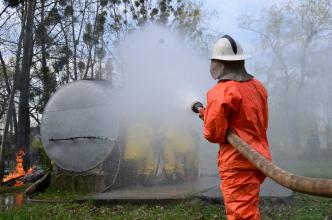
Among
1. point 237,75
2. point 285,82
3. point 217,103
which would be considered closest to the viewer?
point 217,103

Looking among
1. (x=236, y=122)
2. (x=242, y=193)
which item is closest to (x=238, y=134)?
(x=236, y=122)

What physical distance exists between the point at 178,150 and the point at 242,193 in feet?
20.4

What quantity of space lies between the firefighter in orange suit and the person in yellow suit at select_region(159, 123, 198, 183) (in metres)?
5.71

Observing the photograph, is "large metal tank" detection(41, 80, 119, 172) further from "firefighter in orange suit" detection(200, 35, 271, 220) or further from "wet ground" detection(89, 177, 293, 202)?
"firefighter in orange suit" detection(200, 35, 271, 220)

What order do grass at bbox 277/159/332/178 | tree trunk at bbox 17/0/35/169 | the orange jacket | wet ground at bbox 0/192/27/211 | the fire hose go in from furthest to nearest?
tree trunk at bbox 17/0/35/169
grass at bbox 277/159/332/178
wet ground at bbox 0/192/27/211
the orange jacket
the fire hose

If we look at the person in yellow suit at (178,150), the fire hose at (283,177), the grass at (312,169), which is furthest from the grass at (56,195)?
the grass at (312,169)

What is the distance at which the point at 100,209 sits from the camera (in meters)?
7.71

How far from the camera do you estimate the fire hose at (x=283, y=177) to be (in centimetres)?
236

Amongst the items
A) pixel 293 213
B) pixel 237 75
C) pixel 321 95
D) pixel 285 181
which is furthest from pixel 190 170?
pixel 321 95

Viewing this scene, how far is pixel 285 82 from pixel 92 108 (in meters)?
19.9

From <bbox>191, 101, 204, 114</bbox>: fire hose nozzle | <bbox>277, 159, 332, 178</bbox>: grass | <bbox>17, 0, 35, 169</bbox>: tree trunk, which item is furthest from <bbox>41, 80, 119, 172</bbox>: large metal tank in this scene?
<bbox>17, 0, 35, 169</bbox>: tree trunk

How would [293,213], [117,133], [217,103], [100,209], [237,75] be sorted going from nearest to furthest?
1. [217,103]
2. [237,75]
3. [293,213]
4. [100,209]
5. [117,133]

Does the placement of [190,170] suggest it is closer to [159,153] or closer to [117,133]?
[159,153]

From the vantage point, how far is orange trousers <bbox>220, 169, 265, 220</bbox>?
3.71 meters
